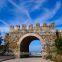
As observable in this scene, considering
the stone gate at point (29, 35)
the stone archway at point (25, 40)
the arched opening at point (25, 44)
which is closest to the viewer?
the stone gate at point (29, 35)

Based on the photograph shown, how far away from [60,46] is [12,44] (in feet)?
21.6

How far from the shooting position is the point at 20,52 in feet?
99.9

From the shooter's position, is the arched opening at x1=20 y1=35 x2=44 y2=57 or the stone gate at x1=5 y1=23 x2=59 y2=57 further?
the arched opening at x1=20 y1=35 x2=44 y2=57

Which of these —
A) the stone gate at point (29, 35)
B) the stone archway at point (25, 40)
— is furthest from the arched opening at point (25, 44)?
the stone gate at point (29, 35)

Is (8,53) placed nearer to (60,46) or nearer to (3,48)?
(3,48)

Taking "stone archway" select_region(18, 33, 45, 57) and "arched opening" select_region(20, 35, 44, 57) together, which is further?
"arched opening" select_region(20, 35, 44, 57)

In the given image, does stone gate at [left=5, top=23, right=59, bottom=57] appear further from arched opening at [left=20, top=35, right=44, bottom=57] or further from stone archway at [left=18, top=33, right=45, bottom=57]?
arched opening at [left=20, top=35, right=44, bottom=57]

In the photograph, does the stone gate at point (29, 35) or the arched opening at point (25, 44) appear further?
→ the arched opening at point (25, 44)

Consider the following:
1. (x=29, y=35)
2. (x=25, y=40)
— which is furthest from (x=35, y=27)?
(x=25, y=40)

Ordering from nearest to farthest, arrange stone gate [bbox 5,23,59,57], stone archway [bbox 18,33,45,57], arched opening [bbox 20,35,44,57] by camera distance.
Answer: stone gate [bbox 5,23,59,57]
stone archway [bbox 18,33,45,57]
arched opening [bbox 20,35,44,57]

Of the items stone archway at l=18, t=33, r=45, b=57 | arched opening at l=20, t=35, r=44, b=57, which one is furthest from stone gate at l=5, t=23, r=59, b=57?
arched opening at l=20, t=35, r=44, b=57

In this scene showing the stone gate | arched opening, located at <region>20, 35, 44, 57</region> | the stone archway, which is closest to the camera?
the stone gate

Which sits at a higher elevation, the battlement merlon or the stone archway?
the battlement merlon

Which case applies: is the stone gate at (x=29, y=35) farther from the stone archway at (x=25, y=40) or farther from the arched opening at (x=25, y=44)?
the arched opening at (x=25, y=44)
